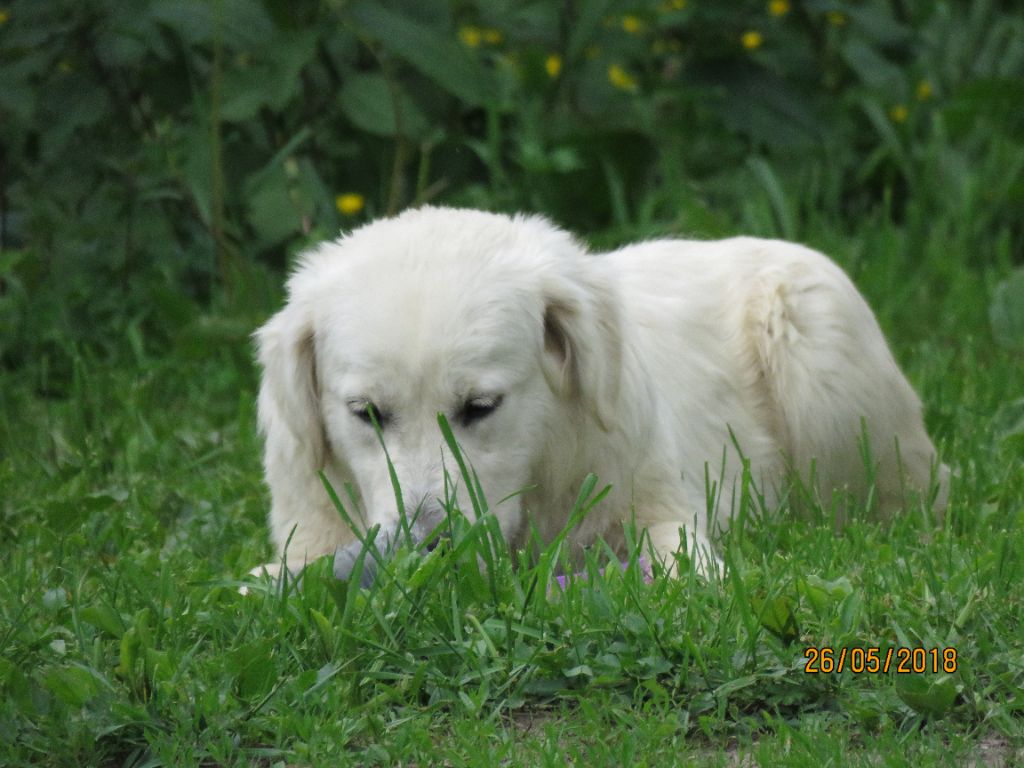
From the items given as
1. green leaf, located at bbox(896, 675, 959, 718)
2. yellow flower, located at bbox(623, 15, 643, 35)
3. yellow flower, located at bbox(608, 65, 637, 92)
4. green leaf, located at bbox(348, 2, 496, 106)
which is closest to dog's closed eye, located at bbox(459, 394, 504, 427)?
green leaf, located at bbox(896, 675, 959, 718)

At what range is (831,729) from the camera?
264 centimetres

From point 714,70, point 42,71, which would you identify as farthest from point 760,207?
point 42,71

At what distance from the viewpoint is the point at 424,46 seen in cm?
564

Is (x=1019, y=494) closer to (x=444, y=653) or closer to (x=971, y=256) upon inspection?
(x=444, y=653)

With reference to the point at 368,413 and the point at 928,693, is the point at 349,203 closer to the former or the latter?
the point at 368,413

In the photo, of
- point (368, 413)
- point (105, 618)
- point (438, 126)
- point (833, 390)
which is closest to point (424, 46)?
point (438, 126)

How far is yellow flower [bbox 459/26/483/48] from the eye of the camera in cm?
689

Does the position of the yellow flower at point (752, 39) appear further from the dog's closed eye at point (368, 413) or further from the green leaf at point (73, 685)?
the green leaf at point (73, 685)

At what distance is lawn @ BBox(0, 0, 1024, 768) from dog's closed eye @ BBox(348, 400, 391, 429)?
12.3 inches

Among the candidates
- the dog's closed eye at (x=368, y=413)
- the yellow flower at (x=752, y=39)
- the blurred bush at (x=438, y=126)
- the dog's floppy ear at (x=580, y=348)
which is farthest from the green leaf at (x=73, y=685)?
the yellow flower at (x=752, y=39)

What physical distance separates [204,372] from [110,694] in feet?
10.3

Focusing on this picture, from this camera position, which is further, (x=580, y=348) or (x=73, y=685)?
(x=580, y=348)
